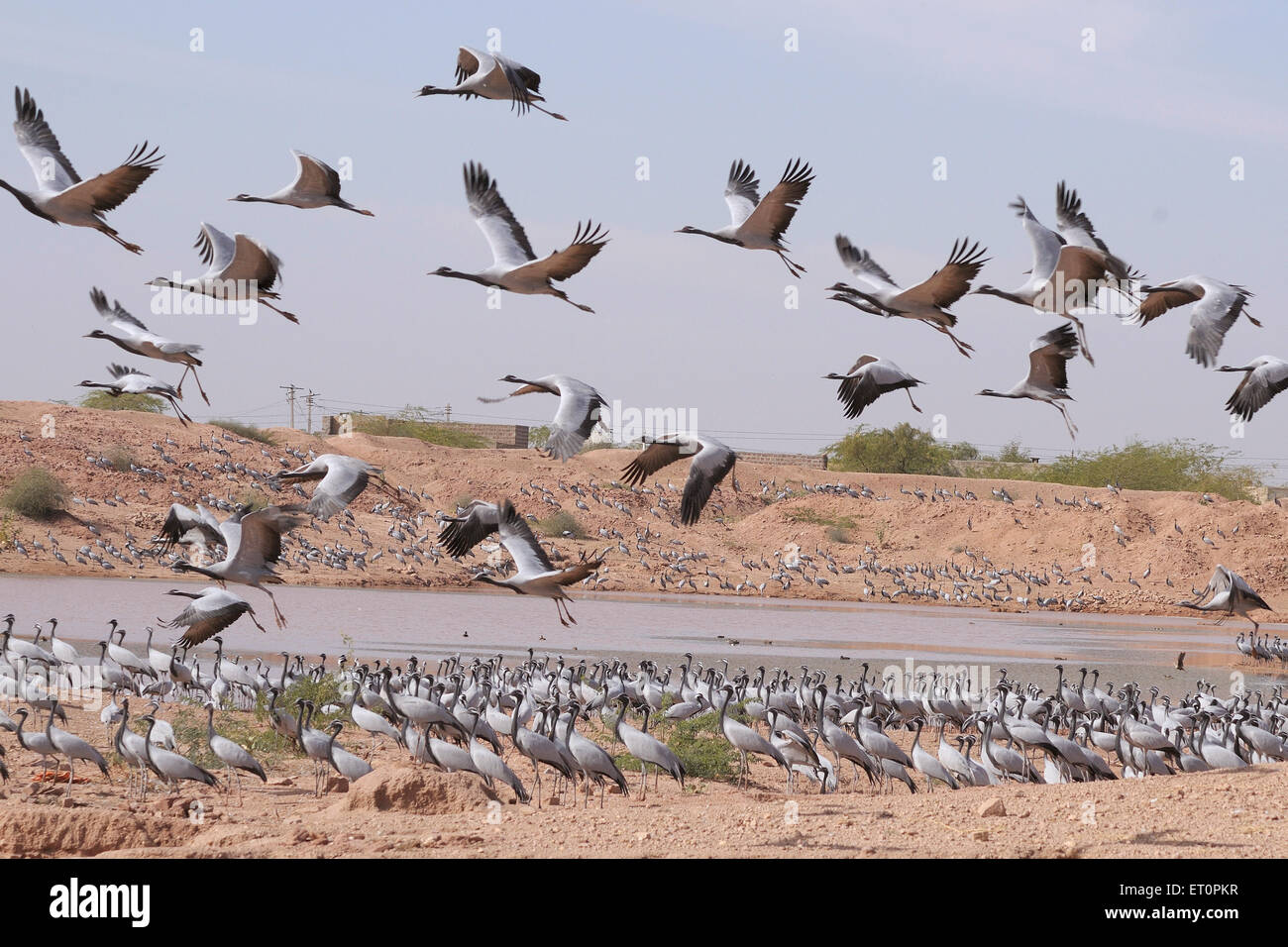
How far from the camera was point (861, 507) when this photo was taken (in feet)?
198

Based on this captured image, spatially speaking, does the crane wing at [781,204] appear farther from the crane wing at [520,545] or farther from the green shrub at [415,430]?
the green shrub at [415,430]

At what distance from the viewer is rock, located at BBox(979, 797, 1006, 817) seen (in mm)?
9695

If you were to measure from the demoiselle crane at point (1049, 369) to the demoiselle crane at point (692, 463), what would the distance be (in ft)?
7.78

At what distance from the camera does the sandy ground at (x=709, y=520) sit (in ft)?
138

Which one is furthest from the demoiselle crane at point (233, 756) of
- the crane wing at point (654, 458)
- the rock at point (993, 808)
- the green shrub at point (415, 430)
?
the green shrub at point (415, 430)

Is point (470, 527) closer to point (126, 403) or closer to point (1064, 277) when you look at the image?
point (1064, 277)

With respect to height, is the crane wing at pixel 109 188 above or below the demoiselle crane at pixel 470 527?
above

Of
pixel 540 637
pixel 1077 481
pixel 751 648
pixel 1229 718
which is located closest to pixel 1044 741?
pixel 1229 718

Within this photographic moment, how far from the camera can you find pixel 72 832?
27.8 ft

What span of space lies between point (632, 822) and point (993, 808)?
2513mm

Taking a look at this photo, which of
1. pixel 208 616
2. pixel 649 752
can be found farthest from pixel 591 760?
pixel 208 616

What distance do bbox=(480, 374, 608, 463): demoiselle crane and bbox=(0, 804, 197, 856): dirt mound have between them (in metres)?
3.63

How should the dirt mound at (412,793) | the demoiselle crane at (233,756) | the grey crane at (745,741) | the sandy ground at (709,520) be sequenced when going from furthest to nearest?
the sandy ground at (709,520) < the grey crane at (745,741) < the demoiselle crane at (233,756) < the dirt mound at (412,793)

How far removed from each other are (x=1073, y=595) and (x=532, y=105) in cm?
3770
